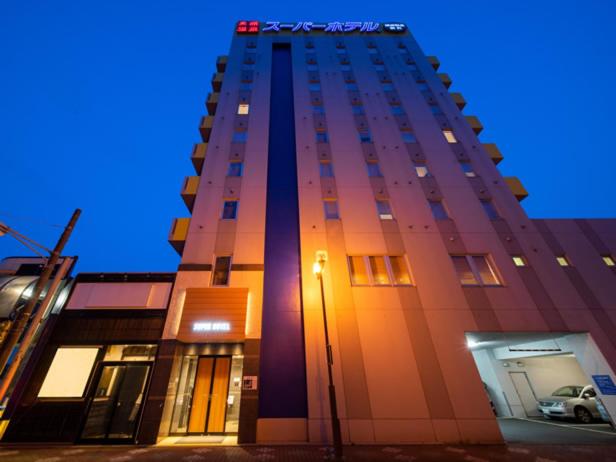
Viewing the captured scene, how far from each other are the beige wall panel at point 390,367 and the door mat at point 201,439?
6468 mm

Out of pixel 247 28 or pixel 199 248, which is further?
pixel 247 28

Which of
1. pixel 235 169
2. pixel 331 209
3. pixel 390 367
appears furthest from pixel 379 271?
pixel 235 169

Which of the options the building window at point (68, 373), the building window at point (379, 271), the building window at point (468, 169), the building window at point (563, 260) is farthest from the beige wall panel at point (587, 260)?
the building window at point (68, 373)

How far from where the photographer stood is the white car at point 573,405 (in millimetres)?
13430

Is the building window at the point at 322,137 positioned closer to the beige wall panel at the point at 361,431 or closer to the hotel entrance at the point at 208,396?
the hotel entrance at the point at 208,396

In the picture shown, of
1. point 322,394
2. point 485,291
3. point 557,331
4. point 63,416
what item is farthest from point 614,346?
point 63,416

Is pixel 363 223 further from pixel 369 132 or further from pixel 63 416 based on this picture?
pixel 63 416

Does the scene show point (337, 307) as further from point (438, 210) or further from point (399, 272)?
point (438, 210)

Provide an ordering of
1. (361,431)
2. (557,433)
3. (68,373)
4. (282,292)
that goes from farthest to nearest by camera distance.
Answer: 1. (282,292)
2. (557,433)
3. (68,373)
4. (361,431)

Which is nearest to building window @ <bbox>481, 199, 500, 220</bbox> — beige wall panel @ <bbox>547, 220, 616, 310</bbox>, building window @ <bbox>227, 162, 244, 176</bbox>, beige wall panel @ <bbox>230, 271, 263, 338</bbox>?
beige wall panel @ <bbox>547, 220, 616, 310</bbox>

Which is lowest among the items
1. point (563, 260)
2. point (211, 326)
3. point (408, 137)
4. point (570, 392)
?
point (570, 392)

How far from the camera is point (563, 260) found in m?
13.7

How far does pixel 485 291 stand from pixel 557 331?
10.8 feet

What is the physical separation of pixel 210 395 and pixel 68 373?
607 centimetres
